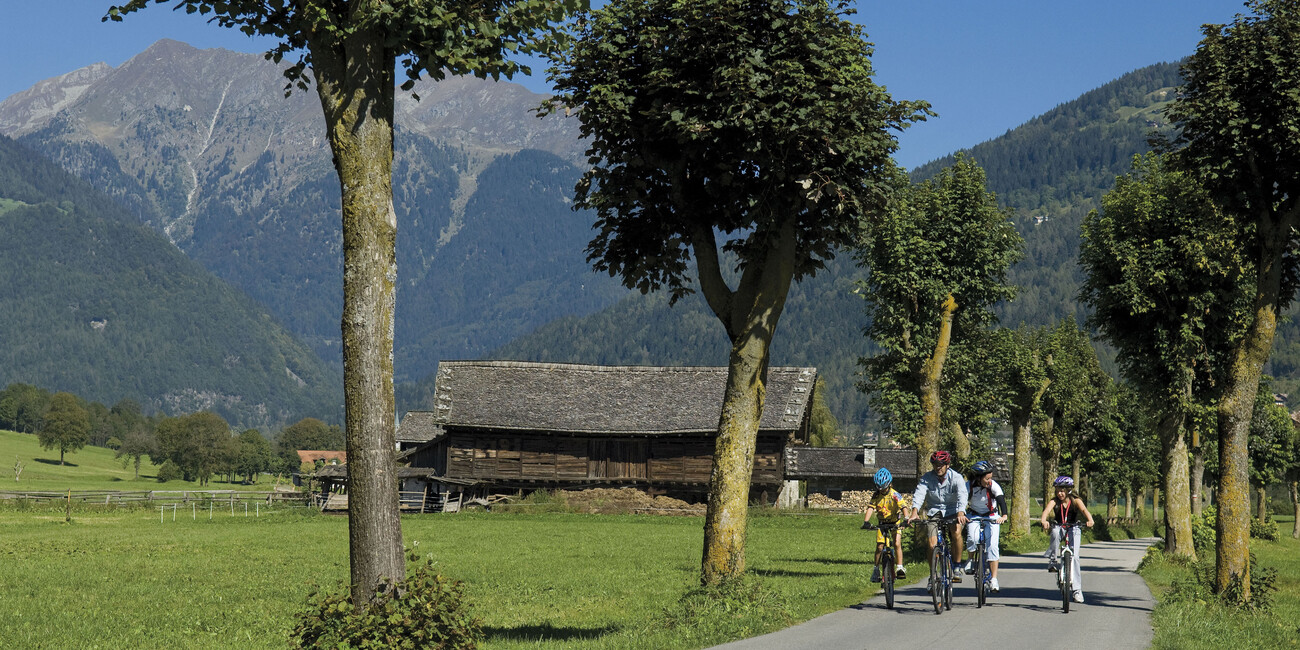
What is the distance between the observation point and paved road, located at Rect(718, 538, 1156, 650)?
13.5 m

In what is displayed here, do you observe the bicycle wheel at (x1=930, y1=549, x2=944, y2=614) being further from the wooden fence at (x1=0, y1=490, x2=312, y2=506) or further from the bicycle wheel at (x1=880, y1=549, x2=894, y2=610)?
the wooden fence at (x1=0, y1=490, x2=312, y2=506)

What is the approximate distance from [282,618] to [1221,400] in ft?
47.8

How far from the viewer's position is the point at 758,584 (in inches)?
617

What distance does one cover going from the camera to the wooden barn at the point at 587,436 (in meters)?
66.3

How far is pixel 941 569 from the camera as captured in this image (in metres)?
16.4

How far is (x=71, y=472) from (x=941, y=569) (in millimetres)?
171777

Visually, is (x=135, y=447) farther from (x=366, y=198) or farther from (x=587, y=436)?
(x=366, y=198)

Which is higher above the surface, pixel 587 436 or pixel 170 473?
pixel 587 436

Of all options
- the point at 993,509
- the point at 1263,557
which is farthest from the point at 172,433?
the point at 993,509

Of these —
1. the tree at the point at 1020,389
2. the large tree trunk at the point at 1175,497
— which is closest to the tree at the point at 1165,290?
the large tree trunk at the point at 1175,497

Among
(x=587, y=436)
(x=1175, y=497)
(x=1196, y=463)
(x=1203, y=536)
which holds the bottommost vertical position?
(x=1203, y=536)

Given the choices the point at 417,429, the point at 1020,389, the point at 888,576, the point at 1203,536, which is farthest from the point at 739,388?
the point at 417,429

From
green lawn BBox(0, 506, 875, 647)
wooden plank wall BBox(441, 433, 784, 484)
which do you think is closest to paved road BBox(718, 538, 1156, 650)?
green lawn BBox(0, 506, 875, 647)

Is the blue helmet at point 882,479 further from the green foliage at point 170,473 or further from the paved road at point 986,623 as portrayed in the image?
the green foliage at point 170,473
